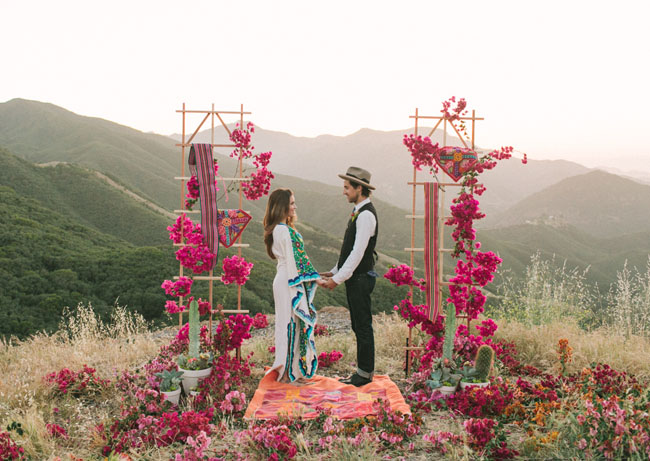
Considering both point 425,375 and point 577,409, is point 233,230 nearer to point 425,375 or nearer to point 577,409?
point 425,375

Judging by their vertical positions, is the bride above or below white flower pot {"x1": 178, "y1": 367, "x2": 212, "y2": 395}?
above

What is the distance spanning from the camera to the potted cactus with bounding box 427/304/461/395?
4.25 metres

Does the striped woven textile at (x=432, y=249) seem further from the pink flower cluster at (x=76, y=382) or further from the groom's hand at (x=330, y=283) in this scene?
the pink flower cluster at (x=76, y=382)

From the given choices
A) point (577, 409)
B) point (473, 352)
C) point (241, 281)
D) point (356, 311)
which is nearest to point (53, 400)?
point (241, 281)

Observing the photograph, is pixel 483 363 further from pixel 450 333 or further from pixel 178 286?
pixel 178 286

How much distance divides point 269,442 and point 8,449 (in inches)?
69.7

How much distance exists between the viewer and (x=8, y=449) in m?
3.14

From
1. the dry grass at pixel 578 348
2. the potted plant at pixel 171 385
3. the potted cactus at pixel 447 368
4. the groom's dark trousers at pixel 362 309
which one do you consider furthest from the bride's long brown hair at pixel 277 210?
the dry grass at pixel 578 348

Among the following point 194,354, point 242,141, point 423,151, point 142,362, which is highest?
point 242,141

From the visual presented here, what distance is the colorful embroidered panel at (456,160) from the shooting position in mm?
4711

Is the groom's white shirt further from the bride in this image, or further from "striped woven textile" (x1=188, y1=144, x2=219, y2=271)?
"striped woven textile" (x1=188, y1=144, x2=219, y2=271)

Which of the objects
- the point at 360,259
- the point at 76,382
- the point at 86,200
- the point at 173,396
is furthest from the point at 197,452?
the point at 86,200

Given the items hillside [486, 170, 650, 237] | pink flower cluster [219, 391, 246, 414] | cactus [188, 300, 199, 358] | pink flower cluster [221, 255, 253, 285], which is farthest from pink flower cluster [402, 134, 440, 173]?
hillside [486, 170, 650, 237]

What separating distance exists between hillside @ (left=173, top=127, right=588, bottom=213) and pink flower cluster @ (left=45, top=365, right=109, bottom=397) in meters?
105
